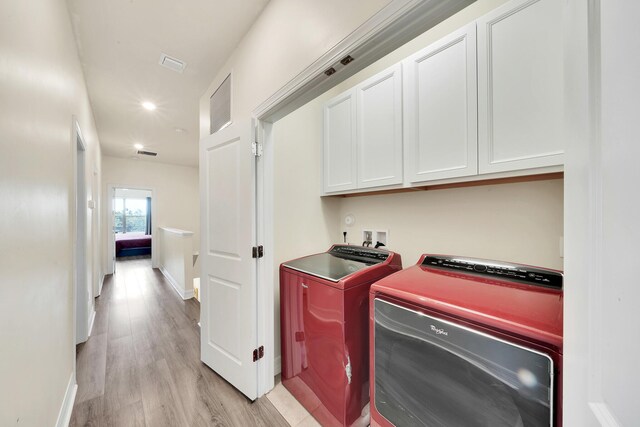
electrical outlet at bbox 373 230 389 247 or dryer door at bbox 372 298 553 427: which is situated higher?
electrical outlet at bbox 373 230 389 247

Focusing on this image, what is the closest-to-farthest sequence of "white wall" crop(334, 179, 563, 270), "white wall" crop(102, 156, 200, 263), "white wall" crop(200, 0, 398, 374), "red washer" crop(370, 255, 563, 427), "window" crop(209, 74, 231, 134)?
"red washer" crop(370, 255, 563, 427)
"white wall" crop(200, 0, 398, 374)
"white wall" crop(334, 179, 563, 270)
"window" crop(209, 74, 231, 134)
"white wall" crop(102, 156, 200, 263)

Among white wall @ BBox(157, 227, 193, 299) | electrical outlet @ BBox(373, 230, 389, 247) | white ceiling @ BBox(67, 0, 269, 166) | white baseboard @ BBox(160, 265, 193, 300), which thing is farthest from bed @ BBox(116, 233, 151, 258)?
electrical outlet @ BBox(373, 230, 389, 247)

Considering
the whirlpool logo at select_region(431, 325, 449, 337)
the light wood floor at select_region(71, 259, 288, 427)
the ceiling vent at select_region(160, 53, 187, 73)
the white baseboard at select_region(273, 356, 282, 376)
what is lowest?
the light wood floor at select_region(71, 259, 288, 427)

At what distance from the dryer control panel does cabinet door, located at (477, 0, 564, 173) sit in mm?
506

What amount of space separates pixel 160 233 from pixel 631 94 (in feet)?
22.2

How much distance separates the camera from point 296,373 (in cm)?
164

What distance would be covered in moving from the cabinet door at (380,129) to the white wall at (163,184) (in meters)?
5.90

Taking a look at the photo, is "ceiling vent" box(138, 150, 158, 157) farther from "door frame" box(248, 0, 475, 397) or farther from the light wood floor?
"door frame" box(248, 0, 475, 397)

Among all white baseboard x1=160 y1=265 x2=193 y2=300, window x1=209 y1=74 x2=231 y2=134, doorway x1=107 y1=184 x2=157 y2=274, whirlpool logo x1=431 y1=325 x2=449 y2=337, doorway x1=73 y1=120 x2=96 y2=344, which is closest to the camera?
whirlpool logo x1=431 y1=325 x2=449 y2=337

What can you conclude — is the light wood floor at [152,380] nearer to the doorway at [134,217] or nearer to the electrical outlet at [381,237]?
the electrical outlet at [381,237]

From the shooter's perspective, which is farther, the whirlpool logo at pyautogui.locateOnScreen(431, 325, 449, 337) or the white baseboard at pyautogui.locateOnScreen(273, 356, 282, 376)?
the white baseboard at pyautogui.locateOnScreen(273, 356, 282, 376)

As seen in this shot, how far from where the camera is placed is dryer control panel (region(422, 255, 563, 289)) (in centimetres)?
107

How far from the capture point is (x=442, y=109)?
143 centimetres

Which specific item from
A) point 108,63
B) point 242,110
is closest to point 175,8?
point 242,110
